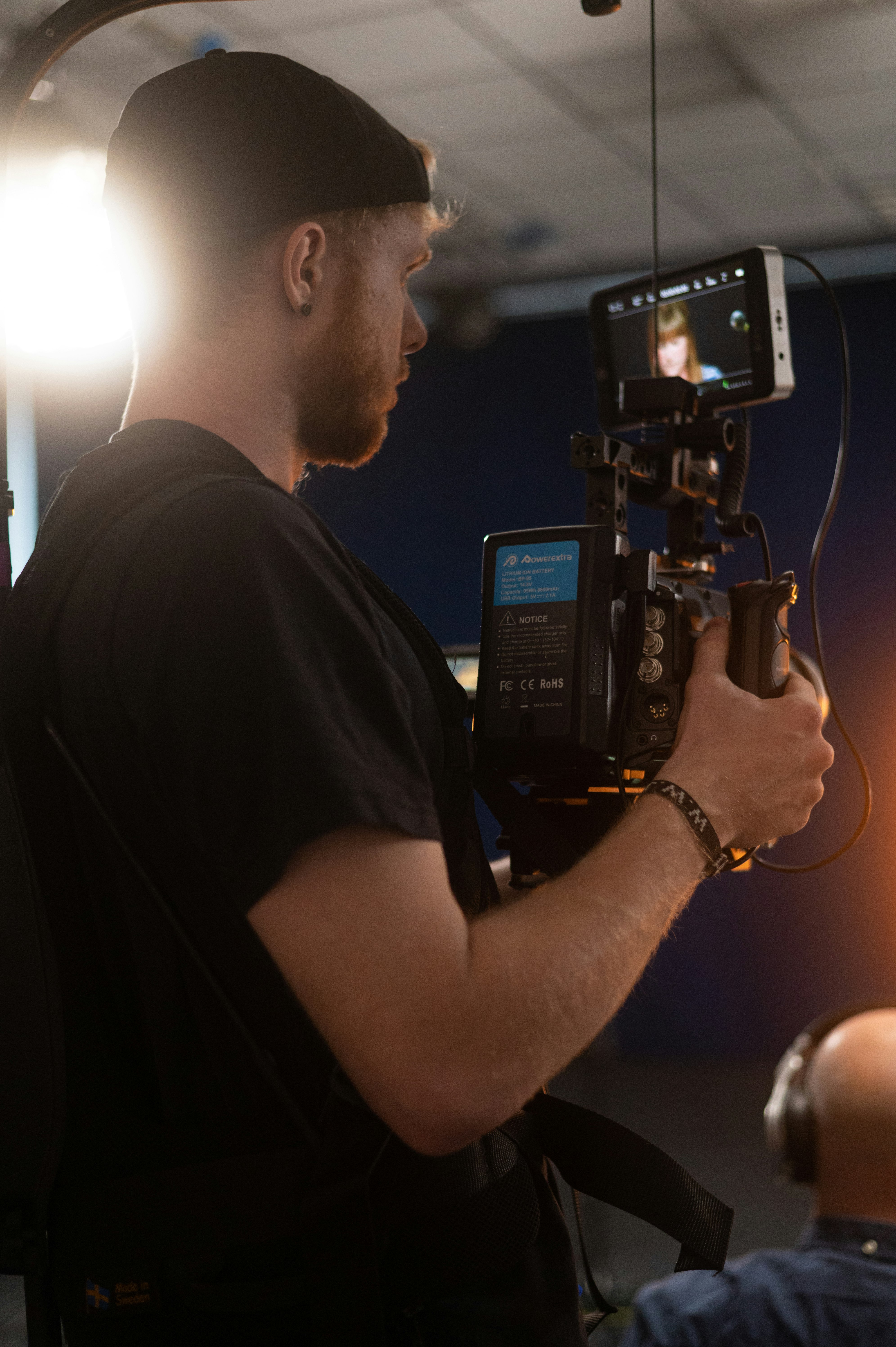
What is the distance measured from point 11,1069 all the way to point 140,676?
0.96 feet

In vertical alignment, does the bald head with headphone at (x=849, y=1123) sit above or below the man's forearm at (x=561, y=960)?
below

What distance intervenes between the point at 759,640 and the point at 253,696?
1.54ft

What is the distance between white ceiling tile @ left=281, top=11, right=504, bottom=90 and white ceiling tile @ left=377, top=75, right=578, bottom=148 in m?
0.08

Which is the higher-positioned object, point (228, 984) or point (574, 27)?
point (574, 27)

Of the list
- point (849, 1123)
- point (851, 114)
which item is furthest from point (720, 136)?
point (849, 1123)

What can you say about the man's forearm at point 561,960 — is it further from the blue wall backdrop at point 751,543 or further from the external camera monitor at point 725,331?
the blue wall backdrop at point 751,543

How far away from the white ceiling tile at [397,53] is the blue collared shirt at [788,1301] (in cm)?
294

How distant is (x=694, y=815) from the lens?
0.82m

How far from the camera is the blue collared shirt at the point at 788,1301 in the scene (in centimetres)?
144

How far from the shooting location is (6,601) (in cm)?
83

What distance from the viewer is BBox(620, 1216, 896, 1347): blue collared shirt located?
4.72 ft

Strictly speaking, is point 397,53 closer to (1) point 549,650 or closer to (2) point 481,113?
(2) point 481,113

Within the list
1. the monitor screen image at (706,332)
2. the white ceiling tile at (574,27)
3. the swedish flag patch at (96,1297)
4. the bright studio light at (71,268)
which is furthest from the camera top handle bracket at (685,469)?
the white ceiling tile at (574,27)

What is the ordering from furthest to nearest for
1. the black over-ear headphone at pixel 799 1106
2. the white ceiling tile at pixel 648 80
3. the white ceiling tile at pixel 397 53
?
the white ceiling tile at pixel 648 80 → the white ceiling tile at pixel 397 53 → the black over-ear headphone at pixel 799 1106
